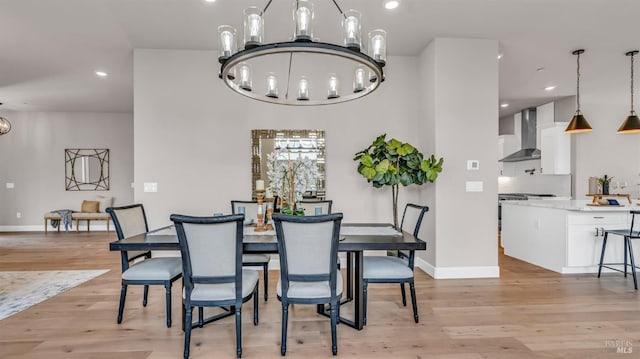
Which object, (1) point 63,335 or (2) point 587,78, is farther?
(2) point 587,78

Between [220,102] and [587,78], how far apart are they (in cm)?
582

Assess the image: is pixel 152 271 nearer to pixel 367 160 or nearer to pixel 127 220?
pixel 127 220

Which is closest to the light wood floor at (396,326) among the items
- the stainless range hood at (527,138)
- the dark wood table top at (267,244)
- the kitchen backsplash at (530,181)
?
the dark wood table top at (267,244)

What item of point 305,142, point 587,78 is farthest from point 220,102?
point 587,78

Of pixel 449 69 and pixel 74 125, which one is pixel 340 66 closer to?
pixel 449 69

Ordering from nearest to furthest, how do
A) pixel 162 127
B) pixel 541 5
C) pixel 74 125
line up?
pixel 541 5 < pixel 162 127 < pixel 74 125

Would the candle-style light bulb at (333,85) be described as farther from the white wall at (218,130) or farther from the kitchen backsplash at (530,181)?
the kitchen backsplash at (530,181)

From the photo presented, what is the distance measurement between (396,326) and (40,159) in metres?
9.07

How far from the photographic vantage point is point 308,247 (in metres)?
2.11

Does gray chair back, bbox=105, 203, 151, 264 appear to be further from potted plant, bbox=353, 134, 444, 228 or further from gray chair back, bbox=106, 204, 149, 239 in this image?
potted plant, bbox=353, 134, 444, 228

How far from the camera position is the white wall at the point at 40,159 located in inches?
309

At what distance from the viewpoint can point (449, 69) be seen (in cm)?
398

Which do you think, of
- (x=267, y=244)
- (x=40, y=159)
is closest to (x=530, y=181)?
(x=267, y=244)

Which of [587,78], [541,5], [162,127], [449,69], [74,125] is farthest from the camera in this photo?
[74,125]
